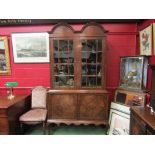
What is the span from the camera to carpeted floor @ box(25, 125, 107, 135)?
281cm

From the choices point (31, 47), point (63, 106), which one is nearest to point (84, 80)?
point (63, 106)

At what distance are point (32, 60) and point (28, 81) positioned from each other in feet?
1.66

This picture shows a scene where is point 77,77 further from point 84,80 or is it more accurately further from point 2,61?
point 2,61

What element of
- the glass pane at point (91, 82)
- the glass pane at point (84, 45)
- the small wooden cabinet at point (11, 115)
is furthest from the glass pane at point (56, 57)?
the small wooden cabinet at point (11, 115)

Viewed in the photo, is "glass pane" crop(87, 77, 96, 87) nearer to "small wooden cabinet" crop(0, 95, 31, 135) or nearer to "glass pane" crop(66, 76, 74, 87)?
"glass pane" crop(66, 76, 74, 87)

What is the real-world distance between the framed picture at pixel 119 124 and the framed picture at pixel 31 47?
190cm

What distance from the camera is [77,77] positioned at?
2.64m

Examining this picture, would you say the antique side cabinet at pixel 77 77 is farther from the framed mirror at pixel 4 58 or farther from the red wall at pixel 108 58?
the framed mirror at pixel 4 58

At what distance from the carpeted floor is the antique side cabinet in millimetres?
316

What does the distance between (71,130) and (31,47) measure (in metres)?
2.03

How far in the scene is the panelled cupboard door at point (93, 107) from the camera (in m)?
2.61
